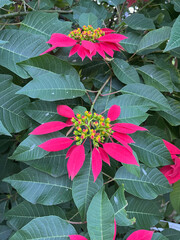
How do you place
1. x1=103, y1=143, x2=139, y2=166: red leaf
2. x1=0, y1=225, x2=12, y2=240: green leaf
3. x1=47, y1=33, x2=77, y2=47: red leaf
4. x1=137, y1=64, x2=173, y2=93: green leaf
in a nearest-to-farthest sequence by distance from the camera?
x1=103, y1=143, x2=139, y2=166: red leaf → x1=47, y1=33, x2=77, y2=47: red leaf → x1=137, y1=64, x2=173, y2=93: green leaf → x1=0, y1=225, x2=12, y2=240: green leaf

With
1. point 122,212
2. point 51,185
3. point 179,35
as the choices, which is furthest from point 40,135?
point 179,35

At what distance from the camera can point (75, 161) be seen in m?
0.47

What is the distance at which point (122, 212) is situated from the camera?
0.52 m

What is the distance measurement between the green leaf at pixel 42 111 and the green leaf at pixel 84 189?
0.14m

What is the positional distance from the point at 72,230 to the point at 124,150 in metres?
0.20

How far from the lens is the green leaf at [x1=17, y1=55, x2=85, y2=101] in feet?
1.73

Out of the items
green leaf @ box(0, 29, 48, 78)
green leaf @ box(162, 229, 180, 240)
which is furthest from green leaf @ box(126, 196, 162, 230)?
green leaf @ box(0, 29, 48, 78)

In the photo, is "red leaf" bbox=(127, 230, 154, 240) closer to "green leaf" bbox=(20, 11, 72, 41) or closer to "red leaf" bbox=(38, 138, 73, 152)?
"red leaf" bbox=(38, 138, 73, 152)

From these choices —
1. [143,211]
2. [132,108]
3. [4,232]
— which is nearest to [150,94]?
[132,108]

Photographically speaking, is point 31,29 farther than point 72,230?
Yes

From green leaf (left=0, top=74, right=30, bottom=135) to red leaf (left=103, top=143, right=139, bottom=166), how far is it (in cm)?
22

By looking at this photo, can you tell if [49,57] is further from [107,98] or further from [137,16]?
[137,16]

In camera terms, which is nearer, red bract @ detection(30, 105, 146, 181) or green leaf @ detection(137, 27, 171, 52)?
red bract @ detection(30, 105, 146, 181)

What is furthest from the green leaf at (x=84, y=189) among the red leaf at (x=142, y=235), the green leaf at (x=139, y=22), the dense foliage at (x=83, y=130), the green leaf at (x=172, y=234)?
the green leaf at (x=139, y=22)
